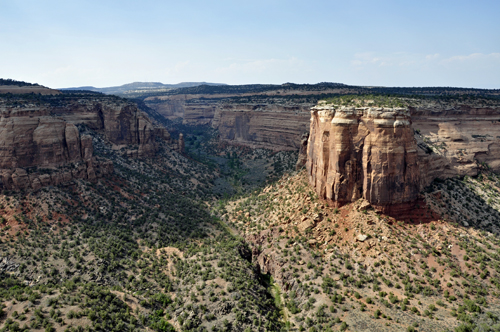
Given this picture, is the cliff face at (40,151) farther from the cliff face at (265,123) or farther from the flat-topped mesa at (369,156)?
the cliff face at (265,123)

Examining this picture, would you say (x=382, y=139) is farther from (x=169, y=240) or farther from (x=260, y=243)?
(x=169, y=240)

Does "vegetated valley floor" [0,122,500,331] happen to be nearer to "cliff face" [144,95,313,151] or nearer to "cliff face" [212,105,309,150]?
"cliff face" [212,105,309,150]

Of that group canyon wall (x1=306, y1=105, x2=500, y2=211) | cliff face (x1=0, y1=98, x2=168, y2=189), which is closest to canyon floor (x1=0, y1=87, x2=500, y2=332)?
canyon wall (x1=306, y1=105, x2=500, y2=211)

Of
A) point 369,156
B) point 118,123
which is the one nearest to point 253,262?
point 369,156

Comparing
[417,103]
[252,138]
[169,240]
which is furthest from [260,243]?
[252,138]

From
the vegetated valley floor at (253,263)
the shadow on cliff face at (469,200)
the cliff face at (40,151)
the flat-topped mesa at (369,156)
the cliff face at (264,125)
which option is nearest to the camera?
the vegetated valley floor at (253,263)

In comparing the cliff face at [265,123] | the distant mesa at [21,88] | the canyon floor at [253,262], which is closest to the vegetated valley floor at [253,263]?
the canyon floor at [253,262]
